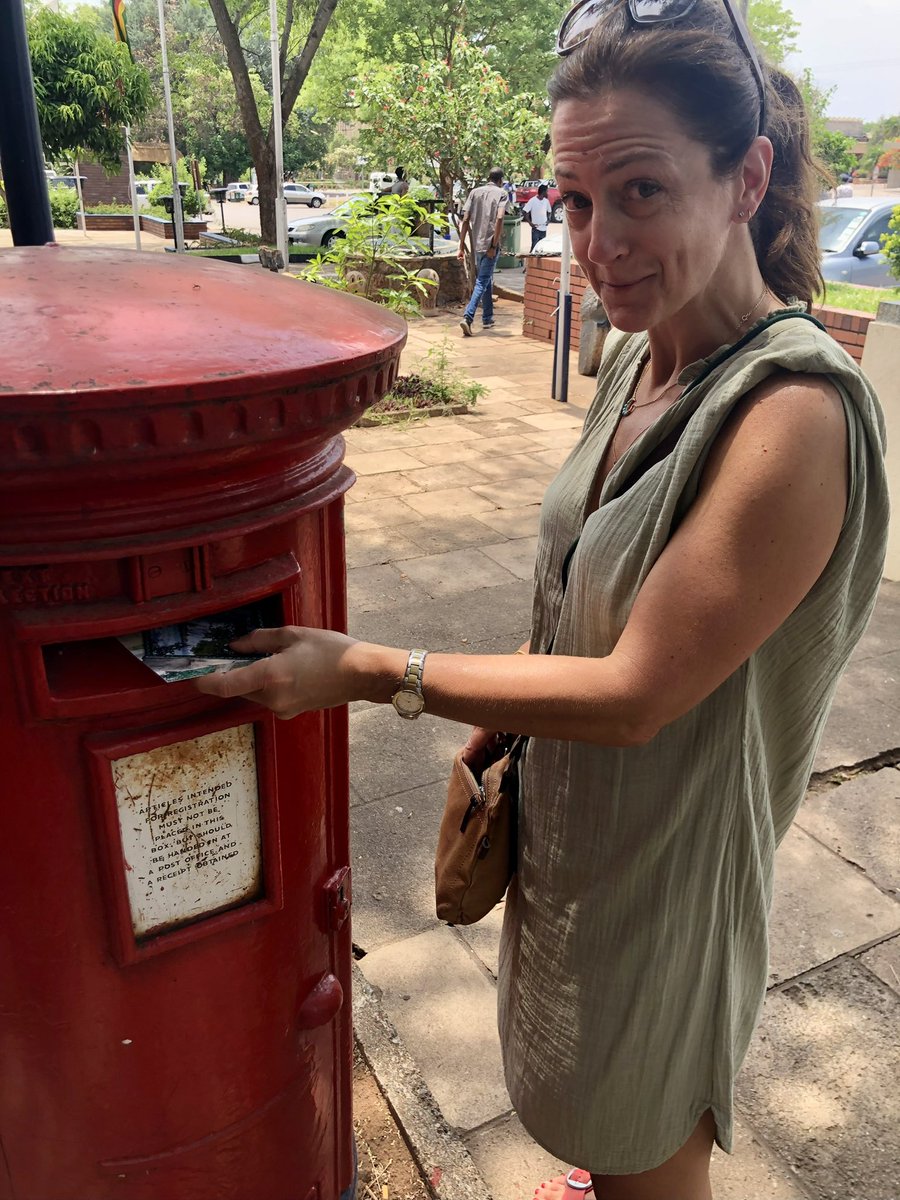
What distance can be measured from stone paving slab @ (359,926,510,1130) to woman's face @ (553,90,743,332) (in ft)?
5.66

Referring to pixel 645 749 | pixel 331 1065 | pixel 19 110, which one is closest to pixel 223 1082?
pixel 331 1065

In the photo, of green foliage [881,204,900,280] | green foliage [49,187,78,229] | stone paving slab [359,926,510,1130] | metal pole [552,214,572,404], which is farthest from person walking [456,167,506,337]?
green foliage [49,187,78,229]

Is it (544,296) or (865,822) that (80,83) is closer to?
(544,296)

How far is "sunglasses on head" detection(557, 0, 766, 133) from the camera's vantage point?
1.11m

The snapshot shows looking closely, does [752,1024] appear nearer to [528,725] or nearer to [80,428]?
[528,725]

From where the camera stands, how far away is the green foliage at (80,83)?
39.8 ft

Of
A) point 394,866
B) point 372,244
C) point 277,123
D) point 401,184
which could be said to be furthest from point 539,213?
point 394,866

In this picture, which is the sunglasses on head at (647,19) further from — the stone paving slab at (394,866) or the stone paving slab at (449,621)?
the stone paving slab at (449,621)

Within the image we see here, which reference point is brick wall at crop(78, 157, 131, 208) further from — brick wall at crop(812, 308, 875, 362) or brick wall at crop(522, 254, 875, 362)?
brick wall at crop(812, 308, 875, 362)

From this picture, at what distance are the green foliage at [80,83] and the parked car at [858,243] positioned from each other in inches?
366

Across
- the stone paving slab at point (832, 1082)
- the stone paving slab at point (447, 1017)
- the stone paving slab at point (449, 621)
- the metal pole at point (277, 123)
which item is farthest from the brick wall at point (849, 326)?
the metal pole at point (277, 123)

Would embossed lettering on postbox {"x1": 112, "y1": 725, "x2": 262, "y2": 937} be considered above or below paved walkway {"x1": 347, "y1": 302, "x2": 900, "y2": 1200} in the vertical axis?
above

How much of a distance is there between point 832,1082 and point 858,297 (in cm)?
703

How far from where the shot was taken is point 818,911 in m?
2.71
